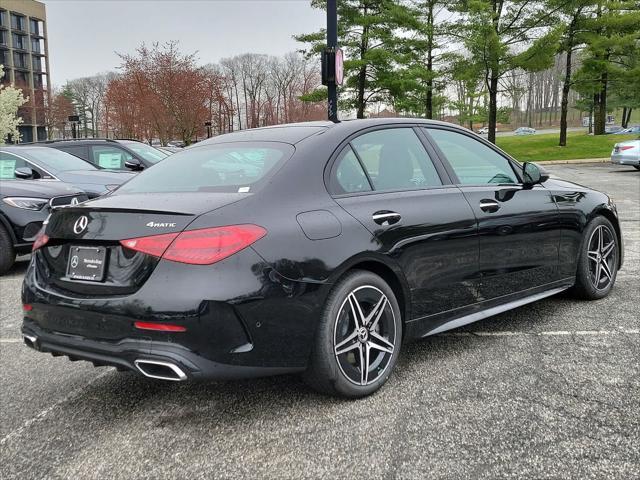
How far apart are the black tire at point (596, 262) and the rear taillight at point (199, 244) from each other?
301cm

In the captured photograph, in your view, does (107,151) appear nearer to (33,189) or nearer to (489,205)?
(33,189)

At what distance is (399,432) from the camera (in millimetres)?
2629

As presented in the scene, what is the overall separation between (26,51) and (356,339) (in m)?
101

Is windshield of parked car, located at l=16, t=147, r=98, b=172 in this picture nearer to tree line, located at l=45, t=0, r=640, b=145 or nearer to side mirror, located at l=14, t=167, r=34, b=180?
side mirror, located at l=14, t=167, r=34, b=180

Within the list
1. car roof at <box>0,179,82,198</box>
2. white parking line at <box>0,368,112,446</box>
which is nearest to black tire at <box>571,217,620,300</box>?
white parking line at <box>0,368,112,446</box>

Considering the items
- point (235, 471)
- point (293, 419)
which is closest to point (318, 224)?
point (293, 419)

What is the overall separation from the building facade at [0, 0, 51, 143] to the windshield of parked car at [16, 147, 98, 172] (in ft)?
259

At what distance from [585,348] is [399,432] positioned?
162 cm

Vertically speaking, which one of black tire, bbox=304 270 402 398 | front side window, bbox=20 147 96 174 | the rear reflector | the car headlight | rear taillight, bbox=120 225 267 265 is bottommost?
black tire, bbox=304 270 402 398

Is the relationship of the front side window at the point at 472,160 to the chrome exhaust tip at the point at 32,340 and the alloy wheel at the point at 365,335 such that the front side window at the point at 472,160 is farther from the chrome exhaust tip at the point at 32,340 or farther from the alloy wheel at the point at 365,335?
the chrome exhaust tip at the point at 32,340

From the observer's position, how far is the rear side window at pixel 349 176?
308cm

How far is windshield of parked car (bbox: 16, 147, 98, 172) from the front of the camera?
7749mm

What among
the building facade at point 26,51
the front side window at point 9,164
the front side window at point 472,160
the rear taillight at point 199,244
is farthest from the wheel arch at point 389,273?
the building facade at point 26,51

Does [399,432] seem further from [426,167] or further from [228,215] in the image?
[426,167]
